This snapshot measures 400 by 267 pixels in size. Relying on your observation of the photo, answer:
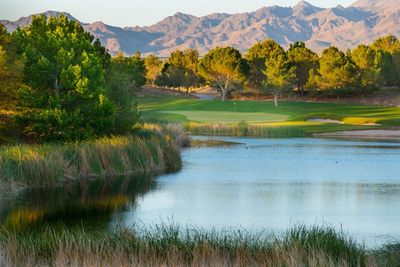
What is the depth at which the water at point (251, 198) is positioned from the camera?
70.5 ft

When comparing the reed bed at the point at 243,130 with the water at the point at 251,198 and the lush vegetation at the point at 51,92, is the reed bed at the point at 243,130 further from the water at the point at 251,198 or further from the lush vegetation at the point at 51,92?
the lush vegetation at the point at 51,92

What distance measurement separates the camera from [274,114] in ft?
264

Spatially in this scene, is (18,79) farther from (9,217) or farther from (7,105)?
(9,217)

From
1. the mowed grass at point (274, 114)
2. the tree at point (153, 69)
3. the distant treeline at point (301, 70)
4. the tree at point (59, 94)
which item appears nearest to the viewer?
the tree at point (59, 94)

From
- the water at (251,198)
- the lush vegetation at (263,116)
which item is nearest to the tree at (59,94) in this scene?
the water at (251,198)

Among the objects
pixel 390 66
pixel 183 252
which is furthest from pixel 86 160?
pixel 390 66

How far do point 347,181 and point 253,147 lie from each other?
662 inches

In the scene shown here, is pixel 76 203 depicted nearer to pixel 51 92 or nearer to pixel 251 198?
pixel 251 198

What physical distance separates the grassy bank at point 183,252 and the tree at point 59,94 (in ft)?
54.4

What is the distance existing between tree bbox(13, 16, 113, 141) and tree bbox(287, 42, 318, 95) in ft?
240

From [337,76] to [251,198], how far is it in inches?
2821

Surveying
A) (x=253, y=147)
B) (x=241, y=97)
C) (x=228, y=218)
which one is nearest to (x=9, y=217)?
(x=228, y=218)

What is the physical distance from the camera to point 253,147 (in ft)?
158

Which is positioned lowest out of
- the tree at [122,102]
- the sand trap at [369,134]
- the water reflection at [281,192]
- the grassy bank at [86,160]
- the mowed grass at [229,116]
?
the sand trap at [369,134]
